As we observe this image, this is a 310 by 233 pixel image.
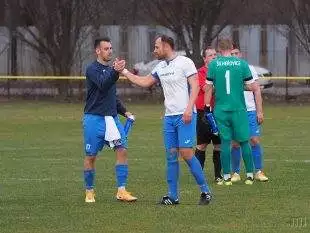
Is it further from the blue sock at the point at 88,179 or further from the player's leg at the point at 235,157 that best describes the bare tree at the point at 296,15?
the blue sock at the point at 88,179

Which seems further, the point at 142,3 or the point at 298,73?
the point at 298,73

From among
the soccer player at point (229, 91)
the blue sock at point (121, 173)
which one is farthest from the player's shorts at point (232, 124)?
the blue sock at point (121, 173)

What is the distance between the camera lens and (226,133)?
1333 cm

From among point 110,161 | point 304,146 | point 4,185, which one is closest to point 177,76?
point 4,185

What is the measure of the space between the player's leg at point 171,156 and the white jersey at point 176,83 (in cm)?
14

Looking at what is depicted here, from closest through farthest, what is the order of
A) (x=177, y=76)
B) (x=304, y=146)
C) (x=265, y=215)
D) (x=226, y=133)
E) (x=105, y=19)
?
(x=265, y=215)
(x=177, y=76)
(x=226, y=133)
(x=304, y=146)
(x=105, y=19)

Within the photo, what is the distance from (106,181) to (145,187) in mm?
1001

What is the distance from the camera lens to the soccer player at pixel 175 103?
11312 mm

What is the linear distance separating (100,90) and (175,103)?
95 cm

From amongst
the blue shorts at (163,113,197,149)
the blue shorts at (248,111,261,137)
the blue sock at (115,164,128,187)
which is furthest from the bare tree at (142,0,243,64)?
the blue shorts at (163,113,197,149)

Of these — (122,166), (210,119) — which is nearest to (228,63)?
(210,119)

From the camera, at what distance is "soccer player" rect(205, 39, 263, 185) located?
43.2 feet

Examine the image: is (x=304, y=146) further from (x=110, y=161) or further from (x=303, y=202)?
(x=303, y=202)

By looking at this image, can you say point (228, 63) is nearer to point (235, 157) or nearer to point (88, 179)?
point (235, 157)
